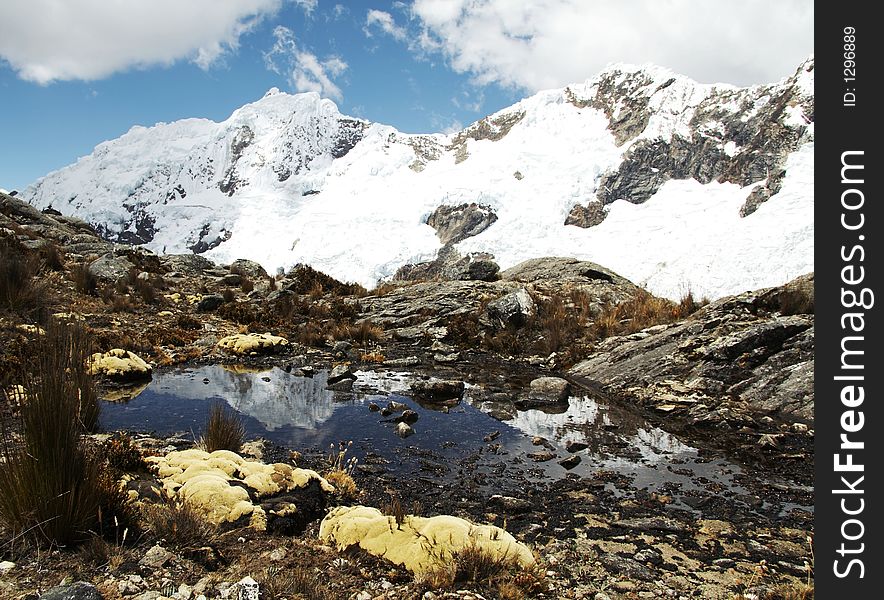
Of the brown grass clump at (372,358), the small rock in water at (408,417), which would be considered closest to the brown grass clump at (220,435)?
the small rock in water at (408,417)

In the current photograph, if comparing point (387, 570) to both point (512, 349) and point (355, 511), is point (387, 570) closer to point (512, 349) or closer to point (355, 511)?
point (355, 511)

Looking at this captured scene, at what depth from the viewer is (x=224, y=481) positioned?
4.82 metres

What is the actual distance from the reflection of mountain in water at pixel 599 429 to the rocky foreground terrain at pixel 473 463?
0.32 meters

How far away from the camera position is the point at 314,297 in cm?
2148

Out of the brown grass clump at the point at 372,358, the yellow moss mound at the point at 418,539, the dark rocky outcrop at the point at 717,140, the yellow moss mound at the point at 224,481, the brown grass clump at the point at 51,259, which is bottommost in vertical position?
the yellow moss mound at the point at 418,539

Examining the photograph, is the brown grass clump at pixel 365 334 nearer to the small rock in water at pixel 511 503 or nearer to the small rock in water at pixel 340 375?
the small rock in water at pixel 340 375

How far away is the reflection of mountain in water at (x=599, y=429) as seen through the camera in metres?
7.50

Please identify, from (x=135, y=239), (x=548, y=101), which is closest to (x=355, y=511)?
(x=548, y=101)

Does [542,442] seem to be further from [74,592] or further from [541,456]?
[74,592]

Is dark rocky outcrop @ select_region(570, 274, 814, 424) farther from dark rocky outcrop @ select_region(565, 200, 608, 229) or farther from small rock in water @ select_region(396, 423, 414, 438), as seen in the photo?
dark rocky outcrop @ select_region(565, 200, 608, 229)

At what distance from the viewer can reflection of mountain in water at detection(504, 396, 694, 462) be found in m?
7.50

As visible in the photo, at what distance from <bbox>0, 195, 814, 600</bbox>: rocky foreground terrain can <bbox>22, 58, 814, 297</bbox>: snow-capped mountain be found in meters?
66.9

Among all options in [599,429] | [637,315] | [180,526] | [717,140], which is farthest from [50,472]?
[717,140]

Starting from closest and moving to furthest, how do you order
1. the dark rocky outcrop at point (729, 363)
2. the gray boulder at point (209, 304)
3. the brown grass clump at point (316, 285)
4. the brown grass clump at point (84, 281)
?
the dark rocky outcrop at point (729, 363) → the brown grass clump at point (84, 281) → the gray boulder at point (209, 304) → the brown grass clump at point (316, 285)
